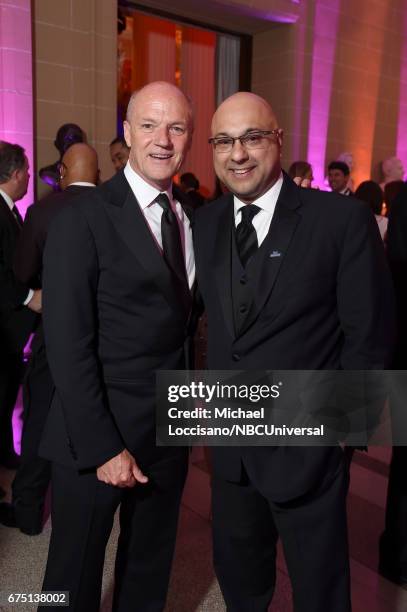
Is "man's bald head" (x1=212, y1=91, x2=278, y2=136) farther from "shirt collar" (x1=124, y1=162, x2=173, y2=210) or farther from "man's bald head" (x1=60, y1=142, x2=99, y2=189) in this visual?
"man's bald head" (x1=60, y1=142, x2=99, y2=189)

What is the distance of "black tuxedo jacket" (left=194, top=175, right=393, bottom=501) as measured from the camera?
156 centimetres

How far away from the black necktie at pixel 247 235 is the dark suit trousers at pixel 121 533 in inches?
24.7

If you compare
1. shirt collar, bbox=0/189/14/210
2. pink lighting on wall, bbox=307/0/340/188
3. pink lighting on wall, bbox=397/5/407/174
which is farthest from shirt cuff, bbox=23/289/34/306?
pink lighting on wall, bbox=397/5/407/174

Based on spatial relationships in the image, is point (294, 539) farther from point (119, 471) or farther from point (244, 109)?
point (244, 109)

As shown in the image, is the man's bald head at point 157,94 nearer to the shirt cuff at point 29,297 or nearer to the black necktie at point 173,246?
the black necktie at point 173,246

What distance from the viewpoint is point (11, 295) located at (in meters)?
2.79

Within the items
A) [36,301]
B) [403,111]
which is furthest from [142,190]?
[403,111]

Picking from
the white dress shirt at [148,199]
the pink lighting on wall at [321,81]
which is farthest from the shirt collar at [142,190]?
the pink lighting on wall at [321,81]

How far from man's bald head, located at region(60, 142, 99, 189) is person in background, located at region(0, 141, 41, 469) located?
0.37 metres

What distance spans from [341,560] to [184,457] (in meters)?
0.53

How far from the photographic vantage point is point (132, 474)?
1.59 meters

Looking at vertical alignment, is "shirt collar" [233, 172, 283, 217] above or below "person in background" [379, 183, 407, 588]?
above

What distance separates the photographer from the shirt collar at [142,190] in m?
1.65

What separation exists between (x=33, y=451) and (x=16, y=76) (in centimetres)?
322
